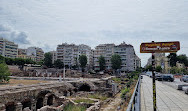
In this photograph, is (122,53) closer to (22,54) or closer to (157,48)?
(22,54)

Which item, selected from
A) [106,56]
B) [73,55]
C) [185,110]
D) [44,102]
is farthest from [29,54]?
[185,110]

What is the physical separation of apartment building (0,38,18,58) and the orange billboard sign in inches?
4132

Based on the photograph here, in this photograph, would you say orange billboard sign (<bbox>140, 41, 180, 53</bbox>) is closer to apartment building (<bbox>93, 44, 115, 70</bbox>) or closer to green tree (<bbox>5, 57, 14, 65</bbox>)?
apartment building (<bbox>93, 44, 115, 70</bbox>)

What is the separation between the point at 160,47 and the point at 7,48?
108 metres

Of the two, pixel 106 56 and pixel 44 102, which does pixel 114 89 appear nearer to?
pixel 44 102

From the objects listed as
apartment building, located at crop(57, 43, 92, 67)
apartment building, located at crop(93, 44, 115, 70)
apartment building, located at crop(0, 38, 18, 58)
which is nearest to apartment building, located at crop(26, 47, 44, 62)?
apartment building, located at crop(0, 38, 18, 58)

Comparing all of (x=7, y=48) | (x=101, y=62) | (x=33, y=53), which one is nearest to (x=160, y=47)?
(x=101, y=62)

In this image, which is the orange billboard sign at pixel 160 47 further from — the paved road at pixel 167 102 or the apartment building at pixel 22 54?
the apartment building at pixel 22 54

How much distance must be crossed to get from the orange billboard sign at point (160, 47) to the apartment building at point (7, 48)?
10495cm

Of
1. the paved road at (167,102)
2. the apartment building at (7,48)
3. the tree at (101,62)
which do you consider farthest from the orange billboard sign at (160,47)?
the apartment building at (7,48)

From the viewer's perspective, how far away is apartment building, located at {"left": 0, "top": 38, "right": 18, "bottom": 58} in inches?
3522

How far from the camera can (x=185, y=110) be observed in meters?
7.46

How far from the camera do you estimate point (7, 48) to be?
92.8 metres

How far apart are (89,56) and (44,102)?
260 feet
